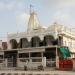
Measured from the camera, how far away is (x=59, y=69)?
1693 inches

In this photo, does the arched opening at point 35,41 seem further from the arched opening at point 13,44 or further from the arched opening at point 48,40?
the arched opening at point 13,44

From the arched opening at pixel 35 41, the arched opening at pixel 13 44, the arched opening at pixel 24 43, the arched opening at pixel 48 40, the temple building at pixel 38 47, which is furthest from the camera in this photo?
the arched opening at pixel 13 44

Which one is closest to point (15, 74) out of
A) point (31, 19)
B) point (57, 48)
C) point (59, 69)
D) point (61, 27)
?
point (59, 69)

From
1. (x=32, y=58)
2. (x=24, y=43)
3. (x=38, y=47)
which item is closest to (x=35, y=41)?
(x=24, y=43)

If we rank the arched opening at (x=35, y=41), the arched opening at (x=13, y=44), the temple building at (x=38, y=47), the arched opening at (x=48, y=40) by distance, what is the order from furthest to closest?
the arched opening at (x=13, y=44) → the arched opening at (x=35, y=41) → the arched opening at (x=48, y=40) → the temple building at (x=38, y=47)

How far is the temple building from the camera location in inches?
1829

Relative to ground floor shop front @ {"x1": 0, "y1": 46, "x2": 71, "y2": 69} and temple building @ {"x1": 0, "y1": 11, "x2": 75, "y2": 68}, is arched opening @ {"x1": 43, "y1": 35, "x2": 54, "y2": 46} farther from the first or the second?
ground floor shop front @ {"x1": 0, "y1": 46, "x2": 71, "y2": 69}

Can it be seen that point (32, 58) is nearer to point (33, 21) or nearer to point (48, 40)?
point (48, 40)

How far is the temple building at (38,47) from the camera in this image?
46.5 m

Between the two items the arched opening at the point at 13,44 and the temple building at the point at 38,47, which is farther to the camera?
the arched opening at the point at 13,44

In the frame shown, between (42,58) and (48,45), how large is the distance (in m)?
3.90

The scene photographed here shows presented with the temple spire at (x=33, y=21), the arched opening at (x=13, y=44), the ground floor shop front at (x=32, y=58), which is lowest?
the ground floor shop front at (x=32, y=58)

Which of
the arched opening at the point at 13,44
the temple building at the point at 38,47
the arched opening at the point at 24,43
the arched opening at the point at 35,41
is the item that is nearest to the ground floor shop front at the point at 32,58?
the temple building at the point at 38,47

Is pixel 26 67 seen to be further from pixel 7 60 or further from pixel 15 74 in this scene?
pixel 15 74
